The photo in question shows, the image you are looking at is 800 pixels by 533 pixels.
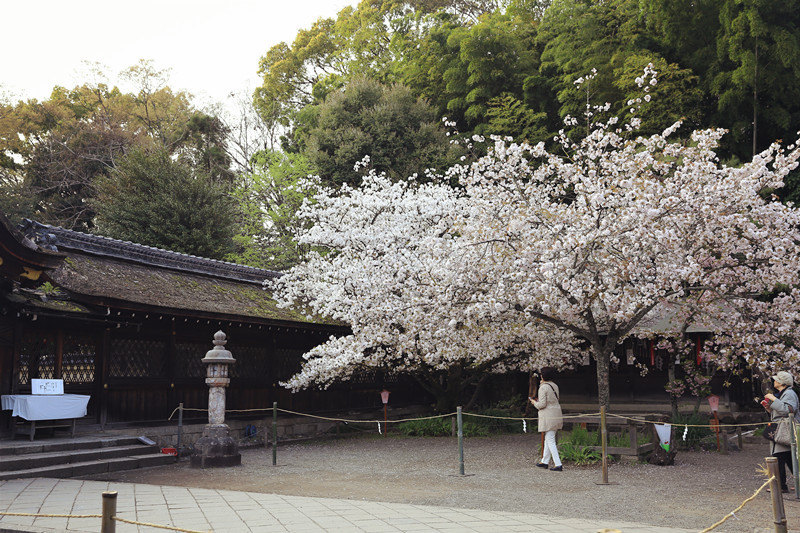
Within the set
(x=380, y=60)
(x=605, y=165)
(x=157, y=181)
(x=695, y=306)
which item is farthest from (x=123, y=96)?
(x=695, y=306)

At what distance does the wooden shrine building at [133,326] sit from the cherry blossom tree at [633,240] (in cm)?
651

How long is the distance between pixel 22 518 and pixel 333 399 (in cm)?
1171

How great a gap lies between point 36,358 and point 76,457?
2412 mm

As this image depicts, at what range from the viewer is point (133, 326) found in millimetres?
Answer: 13359

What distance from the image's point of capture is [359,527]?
660cm

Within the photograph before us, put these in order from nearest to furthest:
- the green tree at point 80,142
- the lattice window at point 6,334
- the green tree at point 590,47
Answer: the lattice window at point 6,334 < the green tree at point 590,47 < the green tree at point 80,142

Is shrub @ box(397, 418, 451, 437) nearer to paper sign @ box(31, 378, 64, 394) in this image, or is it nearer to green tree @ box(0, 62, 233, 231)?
paper sign @ box(31, 378, 64, 394)

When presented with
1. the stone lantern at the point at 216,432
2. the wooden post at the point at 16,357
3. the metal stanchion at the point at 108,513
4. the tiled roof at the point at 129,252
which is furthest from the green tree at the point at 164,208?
the metal stanchion at the point at 108,513

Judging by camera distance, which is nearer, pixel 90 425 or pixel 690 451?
pixel 90 425

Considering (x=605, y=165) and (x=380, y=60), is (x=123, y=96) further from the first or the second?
(x=605, y=165)

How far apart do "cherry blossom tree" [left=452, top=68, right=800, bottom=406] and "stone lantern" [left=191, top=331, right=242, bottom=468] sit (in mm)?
5461

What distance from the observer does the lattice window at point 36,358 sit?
11797mm

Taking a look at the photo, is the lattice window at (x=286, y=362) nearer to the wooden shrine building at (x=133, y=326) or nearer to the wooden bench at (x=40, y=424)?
the wooden shrine building at (x=133, y=326)

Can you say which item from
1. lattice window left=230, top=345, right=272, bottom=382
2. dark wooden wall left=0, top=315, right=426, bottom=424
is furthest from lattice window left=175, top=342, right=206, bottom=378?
lattice window left=230, top=345, right=272, bottom=382
